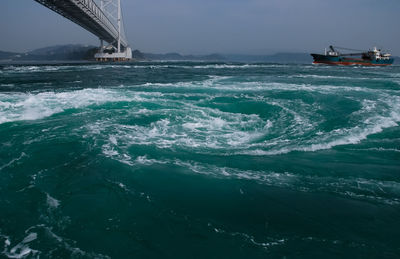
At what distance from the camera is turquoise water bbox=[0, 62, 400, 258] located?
3.27 m

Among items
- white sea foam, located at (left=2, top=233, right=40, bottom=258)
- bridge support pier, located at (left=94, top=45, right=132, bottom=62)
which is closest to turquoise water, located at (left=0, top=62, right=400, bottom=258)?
white sea foam, located at (left=2, top=233, right=40, bottom=258)

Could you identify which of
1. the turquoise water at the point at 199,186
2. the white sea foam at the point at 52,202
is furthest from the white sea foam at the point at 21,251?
the white sea foam at the point at 52,202

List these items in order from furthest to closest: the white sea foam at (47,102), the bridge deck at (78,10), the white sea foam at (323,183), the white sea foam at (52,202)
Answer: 1. the bridge deck at (78,10)
2. the white sea foam at (47,102)
3. the white sea foam at (323,183)
4. the white sea foam at (52,202)

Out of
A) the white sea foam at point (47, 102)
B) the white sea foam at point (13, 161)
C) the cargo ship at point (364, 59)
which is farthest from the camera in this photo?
the cargo ship at point (364, 59)

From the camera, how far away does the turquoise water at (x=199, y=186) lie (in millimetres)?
3266

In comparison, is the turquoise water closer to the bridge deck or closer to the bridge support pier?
the bridge deck

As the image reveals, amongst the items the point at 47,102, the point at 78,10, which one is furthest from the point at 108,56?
the point at 47,102

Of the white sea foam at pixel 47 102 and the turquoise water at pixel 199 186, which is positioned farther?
the white sea foam at pixel 47 102

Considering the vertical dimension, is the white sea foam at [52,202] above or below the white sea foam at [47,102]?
below

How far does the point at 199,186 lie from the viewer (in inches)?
185

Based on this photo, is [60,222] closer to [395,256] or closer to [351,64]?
[395,256]

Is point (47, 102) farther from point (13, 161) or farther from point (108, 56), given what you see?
point (108, 56)

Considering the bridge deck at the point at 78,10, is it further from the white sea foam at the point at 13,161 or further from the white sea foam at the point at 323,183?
the white sea foam at the point at 323,183

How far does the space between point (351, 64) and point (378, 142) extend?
192ft
